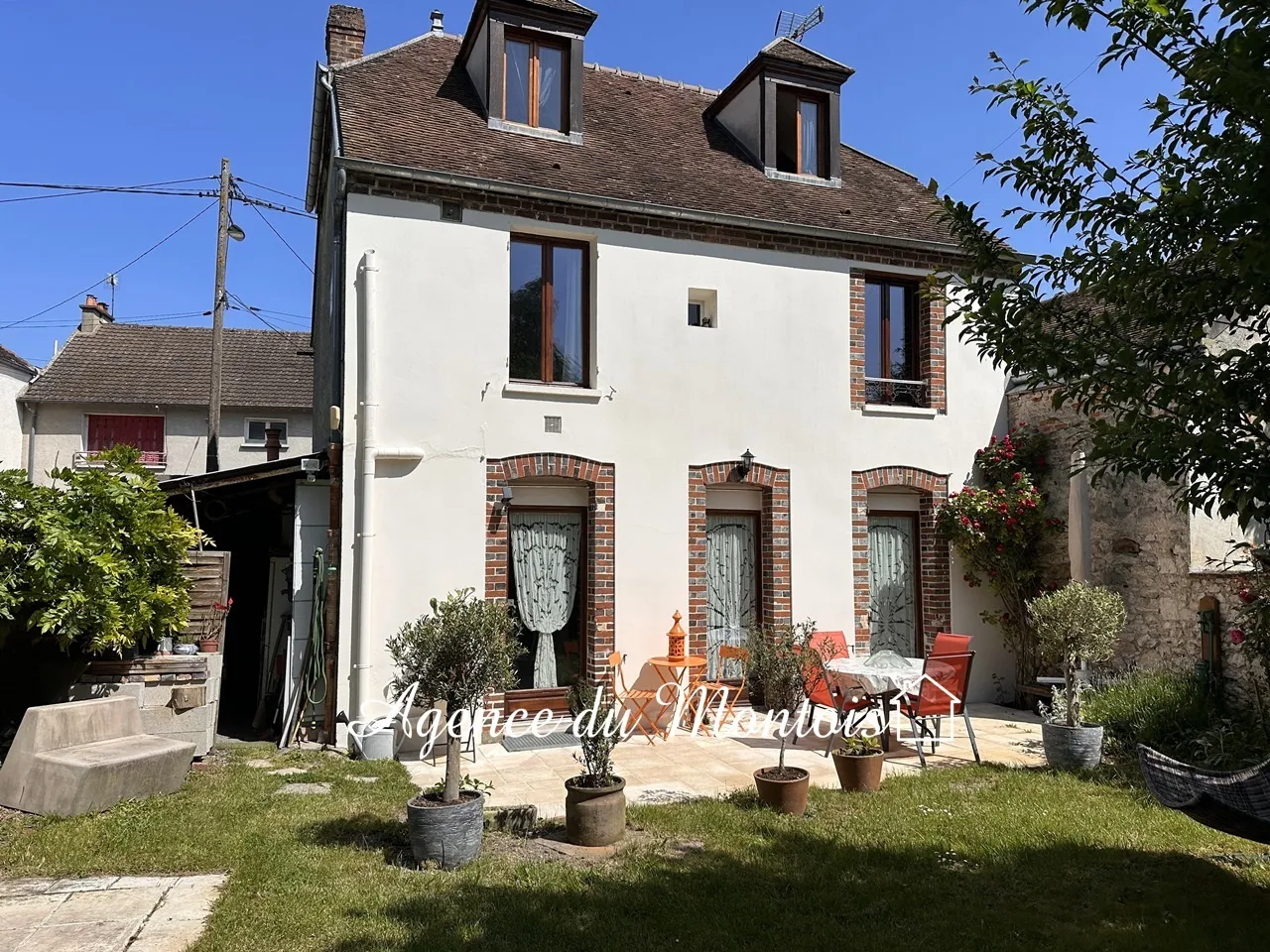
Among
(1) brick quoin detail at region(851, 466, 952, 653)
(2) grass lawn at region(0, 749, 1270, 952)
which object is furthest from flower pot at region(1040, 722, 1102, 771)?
(1) brick quoin detail at region(851, 466, 952, 653)

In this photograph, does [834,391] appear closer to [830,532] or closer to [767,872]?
[830,532]

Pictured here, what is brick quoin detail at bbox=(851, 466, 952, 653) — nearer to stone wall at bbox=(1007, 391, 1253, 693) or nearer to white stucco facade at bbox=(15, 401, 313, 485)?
stone wall at bbox=(1007, 391, 1253, 693)

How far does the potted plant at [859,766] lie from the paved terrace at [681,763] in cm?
39

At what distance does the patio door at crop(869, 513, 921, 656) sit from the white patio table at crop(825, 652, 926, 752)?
2.23 metres

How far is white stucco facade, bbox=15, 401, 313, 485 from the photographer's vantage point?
21.1 m

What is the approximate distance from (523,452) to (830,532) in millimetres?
3508

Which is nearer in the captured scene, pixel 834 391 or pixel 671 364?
pixel 671 364

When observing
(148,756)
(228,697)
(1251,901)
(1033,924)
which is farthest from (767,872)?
(228,697)

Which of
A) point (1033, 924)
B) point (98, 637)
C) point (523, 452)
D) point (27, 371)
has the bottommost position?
point (1033, 924)

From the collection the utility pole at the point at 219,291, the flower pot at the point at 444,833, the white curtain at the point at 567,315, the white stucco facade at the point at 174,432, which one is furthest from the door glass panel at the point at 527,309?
the white stucco facade at the point at 174,432

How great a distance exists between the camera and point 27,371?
70.8ft

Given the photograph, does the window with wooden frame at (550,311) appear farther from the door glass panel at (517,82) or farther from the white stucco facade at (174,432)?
the white stucco facade at (174,432)

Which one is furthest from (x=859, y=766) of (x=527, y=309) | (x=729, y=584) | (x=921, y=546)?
(x=527, y=309)

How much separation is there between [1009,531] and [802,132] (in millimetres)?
5433
